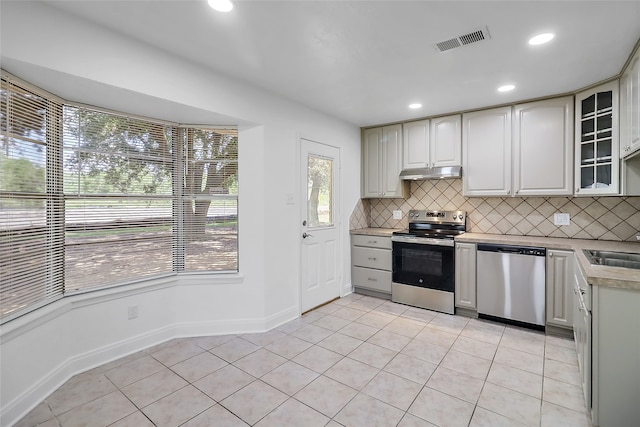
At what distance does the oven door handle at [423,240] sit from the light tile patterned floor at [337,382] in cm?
92

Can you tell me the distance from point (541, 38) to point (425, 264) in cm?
241

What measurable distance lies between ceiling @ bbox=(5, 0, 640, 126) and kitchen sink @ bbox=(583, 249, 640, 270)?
58.9 inches

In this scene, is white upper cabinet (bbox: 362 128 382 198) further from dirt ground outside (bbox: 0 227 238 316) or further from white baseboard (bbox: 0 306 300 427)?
dirt ground outside (bbox: 0 227 238 316)

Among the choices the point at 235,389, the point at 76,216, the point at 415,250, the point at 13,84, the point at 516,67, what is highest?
the point at 516,67

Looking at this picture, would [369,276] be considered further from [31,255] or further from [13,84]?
[13,84]

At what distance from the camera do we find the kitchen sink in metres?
2.23

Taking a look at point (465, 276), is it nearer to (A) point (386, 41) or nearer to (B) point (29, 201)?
(A) point (386, 41)

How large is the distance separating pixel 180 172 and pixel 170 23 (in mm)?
1321

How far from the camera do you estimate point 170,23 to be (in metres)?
1.92

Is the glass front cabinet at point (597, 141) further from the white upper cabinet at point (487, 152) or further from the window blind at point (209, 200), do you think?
the window blind at point (209, 200)

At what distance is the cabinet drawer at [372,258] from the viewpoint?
13.1ft

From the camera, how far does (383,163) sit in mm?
4293

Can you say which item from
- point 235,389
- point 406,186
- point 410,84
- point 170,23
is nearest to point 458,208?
point 406,186

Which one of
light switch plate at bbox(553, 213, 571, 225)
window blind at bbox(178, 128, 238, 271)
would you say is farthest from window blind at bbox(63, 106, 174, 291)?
light switch plate at bbox(553, 213, 571, 225)
